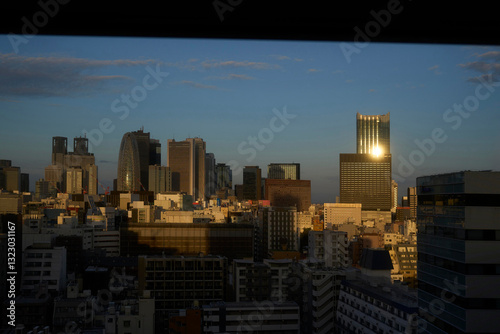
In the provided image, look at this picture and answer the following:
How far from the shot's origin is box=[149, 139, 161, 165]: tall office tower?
5525 centimetres

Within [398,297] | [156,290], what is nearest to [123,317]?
[156,290]

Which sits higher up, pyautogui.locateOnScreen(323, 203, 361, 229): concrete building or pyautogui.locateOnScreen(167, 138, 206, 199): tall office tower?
pyautogui.locateOnScreen(167, 138, 206, 199): tall office tower

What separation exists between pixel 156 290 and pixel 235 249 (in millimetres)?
5611

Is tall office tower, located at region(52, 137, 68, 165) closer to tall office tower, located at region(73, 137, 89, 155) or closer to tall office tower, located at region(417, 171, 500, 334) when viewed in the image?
tall office tower, located at region(73, 137, 89, 155)

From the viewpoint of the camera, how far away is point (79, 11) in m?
1.10

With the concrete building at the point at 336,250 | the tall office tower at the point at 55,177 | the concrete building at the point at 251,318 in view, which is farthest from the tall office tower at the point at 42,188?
the concrete building at the point at 251,318

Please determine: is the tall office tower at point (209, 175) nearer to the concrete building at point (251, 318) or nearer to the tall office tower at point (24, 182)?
the tall office tower at point (24, 182)

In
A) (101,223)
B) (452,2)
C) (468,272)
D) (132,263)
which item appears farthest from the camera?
(101,223)

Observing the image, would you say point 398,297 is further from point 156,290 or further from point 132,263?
point 132,263

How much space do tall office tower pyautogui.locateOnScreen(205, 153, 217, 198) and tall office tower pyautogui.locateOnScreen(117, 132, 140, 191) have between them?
949cm

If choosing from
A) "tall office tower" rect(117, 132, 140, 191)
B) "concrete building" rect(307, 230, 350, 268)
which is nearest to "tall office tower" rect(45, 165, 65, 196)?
"tall office tower" rect(117, 132, 140, 191)

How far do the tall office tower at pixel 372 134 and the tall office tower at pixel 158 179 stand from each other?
1943 centimetres

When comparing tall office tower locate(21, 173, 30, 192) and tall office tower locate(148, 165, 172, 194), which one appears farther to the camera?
tall office tower locate(148, 165, 172, 194)

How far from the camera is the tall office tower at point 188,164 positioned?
54.8 m
